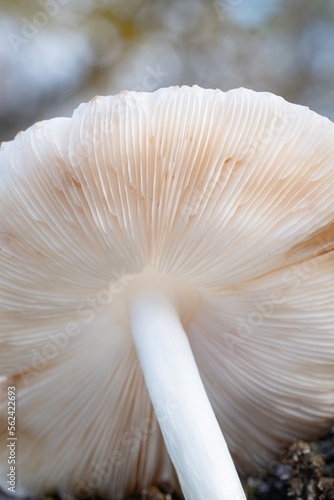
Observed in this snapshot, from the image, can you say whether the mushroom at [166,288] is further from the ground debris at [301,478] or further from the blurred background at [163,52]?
the blurred background at [163,52]

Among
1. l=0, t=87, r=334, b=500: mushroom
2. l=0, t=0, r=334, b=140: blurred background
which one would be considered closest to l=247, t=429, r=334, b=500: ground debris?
l=0, t=87, r=334, b=500: mushroom

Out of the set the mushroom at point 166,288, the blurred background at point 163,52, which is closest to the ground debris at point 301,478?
the mushroom at point 166,288

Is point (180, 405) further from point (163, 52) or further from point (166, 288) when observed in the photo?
point (163, 52)

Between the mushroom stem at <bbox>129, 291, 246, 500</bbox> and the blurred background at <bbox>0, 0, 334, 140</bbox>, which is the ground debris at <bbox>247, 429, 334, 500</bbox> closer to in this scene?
the mushroom stem at <bbox>129, 291, 246, 500</bbox>

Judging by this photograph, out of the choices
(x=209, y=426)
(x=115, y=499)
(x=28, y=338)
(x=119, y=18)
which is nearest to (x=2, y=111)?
(x=119, y=18)

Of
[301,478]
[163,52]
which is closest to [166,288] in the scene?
[301,478]

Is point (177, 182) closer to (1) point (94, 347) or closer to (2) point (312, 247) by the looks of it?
(2) point (312, 247)
